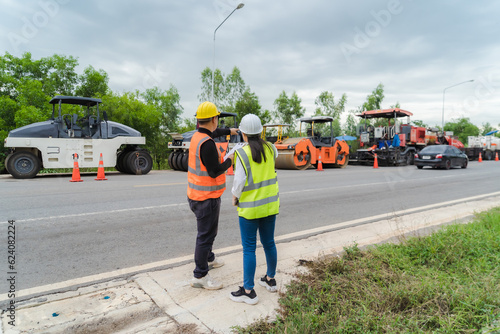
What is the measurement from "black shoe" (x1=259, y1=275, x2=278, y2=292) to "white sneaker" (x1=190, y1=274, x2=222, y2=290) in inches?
16.3

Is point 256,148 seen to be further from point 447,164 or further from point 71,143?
point 447,164

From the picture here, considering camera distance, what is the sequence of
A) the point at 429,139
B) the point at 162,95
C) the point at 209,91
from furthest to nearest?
1. the point at 209,91
2. the point at 162,95
3. the point at 429,139

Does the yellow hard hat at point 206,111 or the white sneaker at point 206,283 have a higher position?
the yellow hard hat at point 206,111

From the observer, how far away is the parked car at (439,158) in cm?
1912

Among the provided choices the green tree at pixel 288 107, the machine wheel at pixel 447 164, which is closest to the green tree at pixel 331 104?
the green tree at pixel 288 107

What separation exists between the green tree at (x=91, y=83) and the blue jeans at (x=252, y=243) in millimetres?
30559

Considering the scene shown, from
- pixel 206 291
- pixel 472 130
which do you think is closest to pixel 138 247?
pixel 206 291

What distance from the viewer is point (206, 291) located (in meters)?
Answer: 3.26

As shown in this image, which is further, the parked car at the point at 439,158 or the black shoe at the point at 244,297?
the parked car at the point at 439,158

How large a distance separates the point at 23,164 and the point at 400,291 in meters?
12.4

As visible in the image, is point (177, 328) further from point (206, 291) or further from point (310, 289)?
point (310, 289)

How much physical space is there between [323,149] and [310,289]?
16.7m

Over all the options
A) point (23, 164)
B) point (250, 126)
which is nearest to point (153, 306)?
point (250, 126)

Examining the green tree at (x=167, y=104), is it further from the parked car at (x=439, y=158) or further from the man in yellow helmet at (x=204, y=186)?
the man in yellow helmet at (x=204, y=186)
